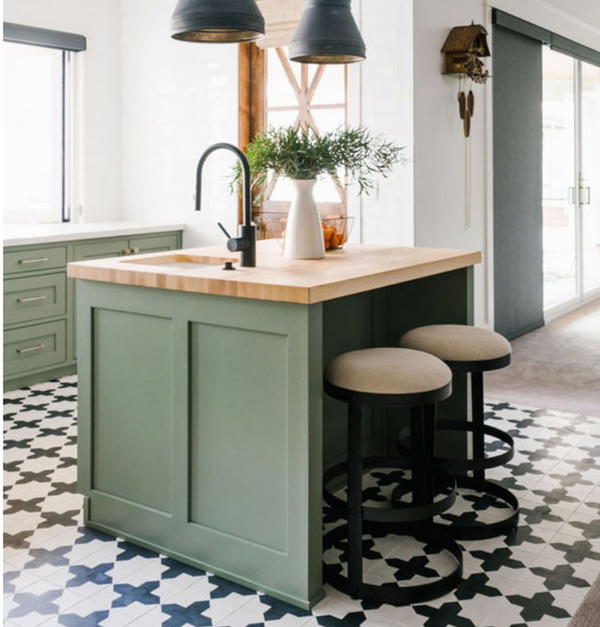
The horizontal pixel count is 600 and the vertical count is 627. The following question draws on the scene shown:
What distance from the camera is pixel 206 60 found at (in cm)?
572

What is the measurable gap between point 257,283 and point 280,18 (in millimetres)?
3406

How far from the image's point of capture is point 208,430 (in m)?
2.61

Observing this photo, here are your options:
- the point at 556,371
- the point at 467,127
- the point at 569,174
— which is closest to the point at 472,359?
the point at 556,371

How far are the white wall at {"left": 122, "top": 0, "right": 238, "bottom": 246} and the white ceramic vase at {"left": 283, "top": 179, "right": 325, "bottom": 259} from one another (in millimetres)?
2708

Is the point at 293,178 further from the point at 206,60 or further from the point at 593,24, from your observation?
the point at 593,24

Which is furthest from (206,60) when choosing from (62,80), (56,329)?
(56,329)

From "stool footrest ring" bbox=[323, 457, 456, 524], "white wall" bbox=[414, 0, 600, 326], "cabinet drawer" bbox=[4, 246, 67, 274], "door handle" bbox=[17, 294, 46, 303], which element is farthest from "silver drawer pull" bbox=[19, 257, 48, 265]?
"stool footrest ring" bbox=[323, 457, 456, 524]

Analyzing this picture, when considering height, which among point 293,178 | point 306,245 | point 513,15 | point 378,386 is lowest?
point 378,386

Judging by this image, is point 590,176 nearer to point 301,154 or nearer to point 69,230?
point 69,230

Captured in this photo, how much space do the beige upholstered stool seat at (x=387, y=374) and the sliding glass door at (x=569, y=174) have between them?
5052 millimetres

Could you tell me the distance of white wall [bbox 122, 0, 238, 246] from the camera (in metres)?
5.72

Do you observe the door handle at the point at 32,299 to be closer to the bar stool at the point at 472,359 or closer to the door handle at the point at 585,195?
the bar stool at the point at 472,359

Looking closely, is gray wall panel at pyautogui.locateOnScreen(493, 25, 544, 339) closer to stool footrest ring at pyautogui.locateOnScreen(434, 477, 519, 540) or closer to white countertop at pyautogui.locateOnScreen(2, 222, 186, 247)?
white countertop at pyautogui.locateOnScreen(2, 222, 186, 247)

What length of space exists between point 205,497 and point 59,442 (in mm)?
1521
